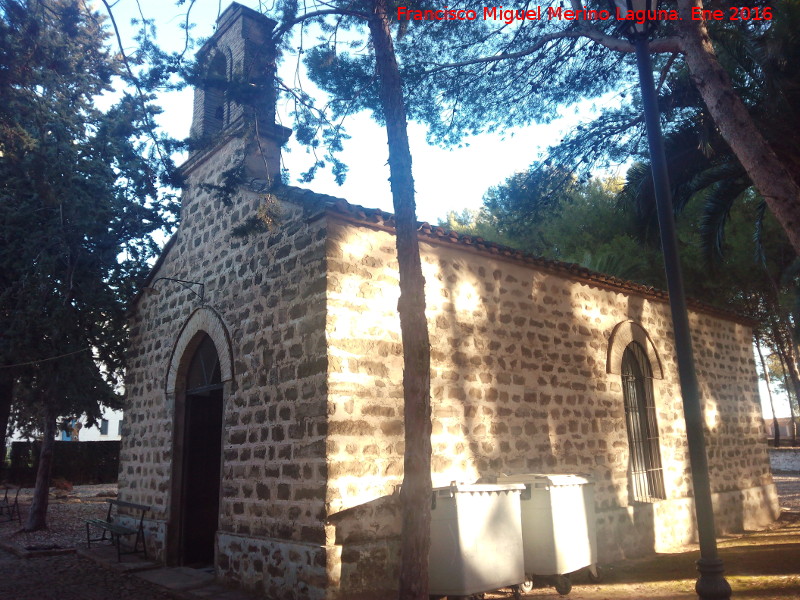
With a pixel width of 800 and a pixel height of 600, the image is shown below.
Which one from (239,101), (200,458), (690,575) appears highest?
(239,101)

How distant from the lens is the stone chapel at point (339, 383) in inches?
240

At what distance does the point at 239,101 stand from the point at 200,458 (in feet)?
15.9

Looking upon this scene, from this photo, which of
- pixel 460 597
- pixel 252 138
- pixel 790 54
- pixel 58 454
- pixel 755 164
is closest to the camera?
pixel 460 597

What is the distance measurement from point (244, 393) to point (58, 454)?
18.9 meters

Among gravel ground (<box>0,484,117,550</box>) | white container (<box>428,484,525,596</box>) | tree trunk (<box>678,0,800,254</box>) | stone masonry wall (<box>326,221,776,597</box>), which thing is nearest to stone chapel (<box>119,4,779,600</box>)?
stone masonry wall (<box>326,221,776,597</box>)

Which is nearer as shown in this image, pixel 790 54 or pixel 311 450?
pixel 311 450

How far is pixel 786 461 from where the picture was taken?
25078 mm

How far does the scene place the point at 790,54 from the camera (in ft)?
29.1

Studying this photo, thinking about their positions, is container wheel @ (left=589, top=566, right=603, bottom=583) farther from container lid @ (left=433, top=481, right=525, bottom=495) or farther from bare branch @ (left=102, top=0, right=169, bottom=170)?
bare branch @ (left=102, top=0, right=169, bottom=170)

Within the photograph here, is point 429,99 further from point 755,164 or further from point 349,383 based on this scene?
point 349,383

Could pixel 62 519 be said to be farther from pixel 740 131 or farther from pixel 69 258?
pixel 740 131

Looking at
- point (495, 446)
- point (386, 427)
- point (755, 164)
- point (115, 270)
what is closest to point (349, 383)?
point (386, 427)

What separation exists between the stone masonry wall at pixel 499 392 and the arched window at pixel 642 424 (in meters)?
0.18

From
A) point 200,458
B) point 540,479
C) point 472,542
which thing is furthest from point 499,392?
point 200,458
